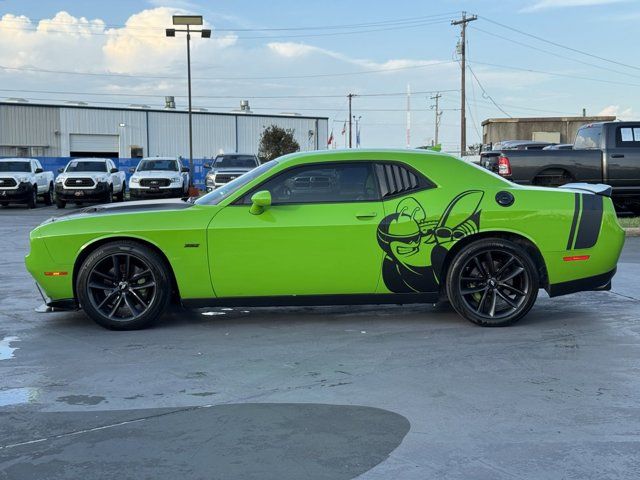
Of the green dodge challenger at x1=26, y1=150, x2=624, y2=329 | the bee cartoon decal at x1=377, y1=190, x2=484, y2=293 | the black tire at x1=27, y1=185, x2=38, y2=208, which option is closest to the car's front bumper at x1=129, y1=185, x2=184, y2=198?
the black tire at x1=27, y1=185, x2=38, y2=208

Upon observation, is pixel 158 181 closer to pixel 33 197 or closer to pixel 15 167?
pixel 33 197

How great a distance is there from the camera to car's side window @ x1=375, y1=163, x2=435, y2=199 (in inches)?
262

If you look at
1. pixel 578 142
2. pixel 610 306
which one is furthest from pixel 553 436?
pixel 578 142

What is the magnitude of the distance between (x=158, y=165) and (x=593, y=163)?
58.0ft

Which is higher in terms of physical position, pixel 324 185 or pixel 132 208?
pixel 324 185

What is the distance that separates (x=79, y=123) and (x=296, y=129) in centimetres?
→ 2023

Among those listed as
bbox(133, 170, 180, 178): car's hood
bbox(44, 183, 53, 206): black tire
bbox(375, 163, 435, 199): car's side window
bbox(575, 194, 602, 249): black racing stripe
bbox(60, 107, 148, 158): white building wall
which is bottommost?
bbox(44, 183, 53, 206): black tire

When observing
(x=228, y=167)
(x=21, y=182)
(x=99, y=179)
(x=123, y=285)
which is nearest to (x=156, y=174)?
(x=99, y=179)

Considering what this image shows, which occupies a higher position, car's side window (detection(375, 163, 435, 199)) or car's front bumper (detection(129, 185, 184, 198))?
car's side window (detection(375, 163, 435, 199))

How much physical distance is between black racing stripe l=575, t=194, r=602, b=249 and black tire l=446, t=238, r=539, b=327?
485 millimetres

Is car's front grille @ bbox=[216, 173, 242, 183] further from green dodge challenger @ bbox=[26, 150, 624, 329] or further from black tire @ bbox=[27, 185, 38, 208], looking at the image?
green dodge challenger @ bbox=[26, 150, 624, 329]

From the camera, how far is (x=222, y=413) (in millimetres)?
4340

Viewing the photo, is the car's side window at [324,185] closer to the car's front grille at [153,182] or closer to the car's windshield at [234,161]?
the car's windshield at [234,161]

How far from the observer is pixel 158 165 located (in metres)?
29.3
